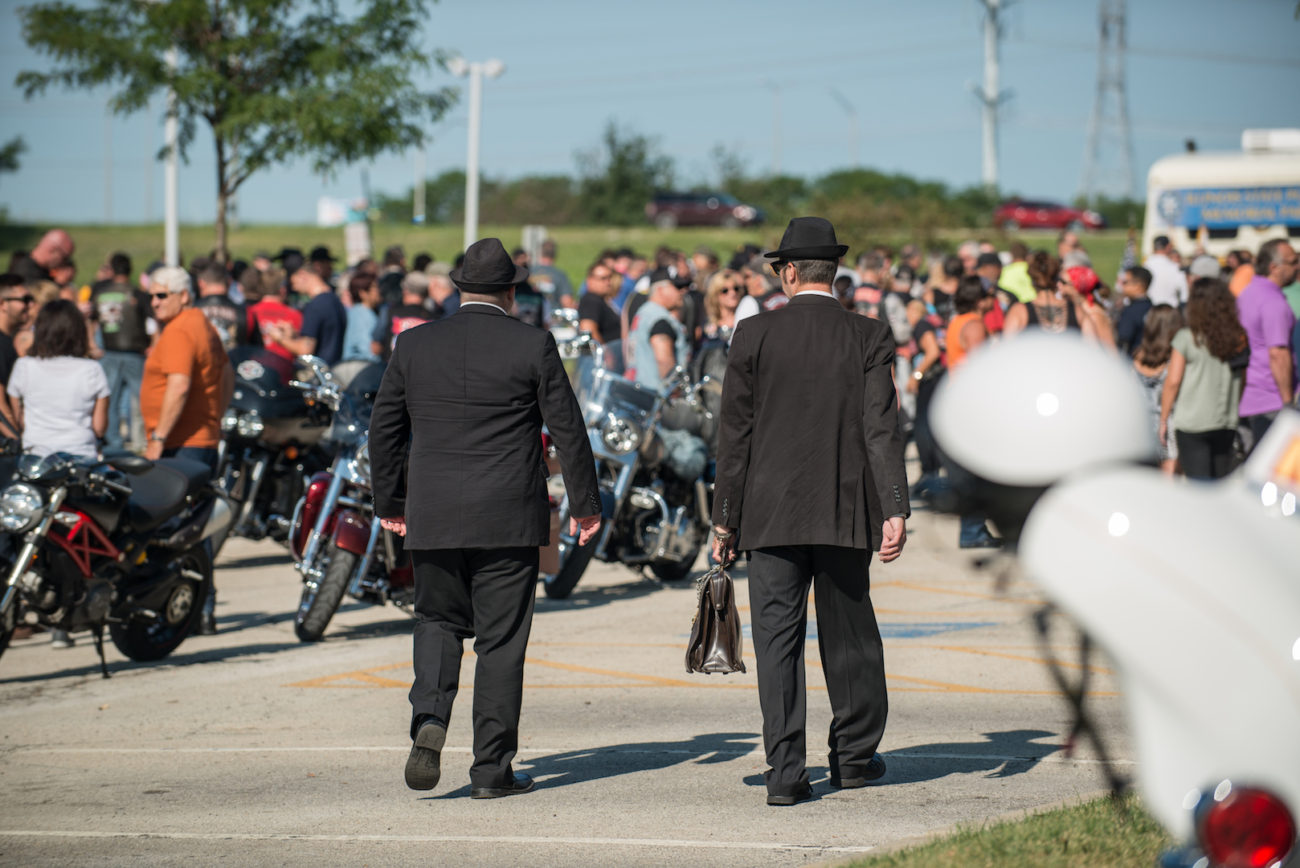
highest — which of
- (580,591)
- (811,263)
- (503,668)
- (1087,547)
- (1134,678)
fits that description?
(811,263)

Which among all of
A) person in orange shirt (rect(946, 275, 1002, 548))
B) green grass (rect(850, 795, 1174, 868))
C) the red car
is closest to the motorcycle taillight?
green grass (rect(850, 795, 1174, 868))

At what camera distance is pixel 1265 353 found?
11.3m

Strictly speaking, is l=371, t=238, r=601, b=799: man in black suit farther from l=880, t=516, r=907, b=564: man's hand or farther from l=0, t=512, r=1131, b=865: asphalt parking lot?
l=880, t=516, r=907, b=564: man's hand

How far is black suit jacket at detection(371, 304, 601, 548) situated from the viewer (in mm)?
5562

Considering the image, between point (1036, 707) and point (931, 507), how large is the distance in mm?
4244

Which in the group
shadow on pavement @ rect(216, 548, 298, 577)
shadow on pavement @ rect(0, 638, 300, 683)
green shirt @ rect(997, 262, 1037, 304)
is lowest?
shadow on pavement @ rect(216, 548, 298, 577)

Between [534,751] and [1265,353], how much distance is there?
7271 mm

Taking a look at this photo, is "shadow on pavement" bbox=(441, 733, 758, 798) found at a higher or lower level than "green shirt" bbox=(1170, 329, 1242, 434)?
lower

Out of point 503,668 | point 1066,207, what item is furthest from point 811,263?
point 1066,207

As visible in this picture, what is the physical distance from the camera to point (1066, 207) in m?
56.1

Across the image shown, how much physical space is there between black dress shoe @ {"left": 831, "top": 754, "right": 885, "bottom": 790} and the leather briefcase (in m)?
0.53

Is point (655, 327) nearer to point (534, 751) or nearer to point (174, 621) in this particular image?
point (174, 621)

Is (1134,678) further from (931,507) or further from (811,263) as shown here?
(811,263)

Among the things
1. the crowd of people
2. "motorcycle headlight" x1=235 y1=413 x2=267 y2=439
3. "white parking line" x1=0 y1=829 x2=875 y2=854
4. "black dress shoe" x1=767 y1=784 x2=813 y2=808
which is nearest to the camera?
"white parking line" x1=0 y1=829 x2=875 y2=854
